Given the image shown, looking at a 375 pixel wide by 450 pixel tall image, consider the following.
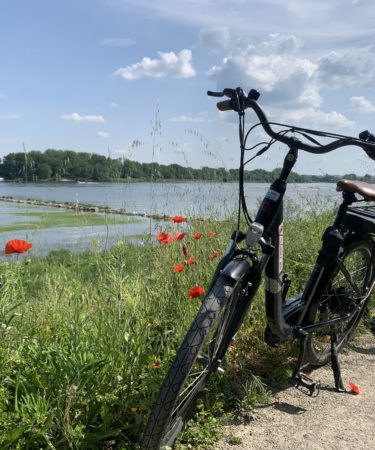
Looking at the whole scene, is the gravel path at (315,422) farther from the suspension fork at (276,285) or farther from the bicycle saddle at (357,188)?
the bicycle saddle at (357,188)

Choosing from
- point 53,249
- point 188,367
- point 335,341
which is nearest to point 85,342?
point 188,367

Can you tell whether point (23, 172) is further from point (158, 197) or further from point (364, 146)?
point (364, 146)

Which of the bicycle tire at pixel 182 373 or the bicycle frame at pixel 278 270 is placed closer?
the bicycle tire at pixel 182 373

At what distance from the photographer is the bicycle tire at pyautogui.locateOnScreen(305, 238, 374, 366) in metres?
3.00

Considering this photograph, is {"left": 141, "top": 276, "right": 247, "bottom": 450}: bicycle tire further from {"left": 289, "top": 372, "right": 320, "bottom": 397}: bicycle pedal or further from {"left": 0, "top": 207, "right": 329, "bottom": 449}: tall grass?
{"left": 289, "top": 372, "right": 320, "bottom": 397}: bicycle pedal

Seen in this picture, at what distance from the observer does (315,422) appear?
8.25ft

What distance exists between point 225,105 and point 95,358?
143cm

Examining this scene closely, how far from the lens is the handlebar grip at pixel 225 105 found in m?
2.32

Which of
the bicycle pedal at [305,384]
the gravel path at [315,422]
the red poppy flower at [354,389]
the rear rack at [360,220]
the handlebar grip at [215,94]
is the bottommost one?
the gravel path at [315,422]

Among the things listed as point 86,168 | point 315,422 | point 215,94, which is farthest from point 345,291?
point 86,168

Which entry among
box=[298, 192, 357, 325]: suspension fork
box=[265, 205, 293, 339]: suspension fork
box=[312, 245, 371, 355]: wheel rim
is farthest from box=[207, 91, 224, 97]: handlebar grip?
box=[312, 245, 371, 355]: wheel rim

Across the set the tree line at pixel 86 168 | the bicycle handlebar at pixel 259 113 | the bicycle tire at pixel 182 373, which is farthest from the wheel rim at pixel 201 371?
the tree line at pixel 86 168

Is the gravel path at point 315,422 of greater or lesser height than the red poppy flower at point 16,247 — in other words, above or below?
below

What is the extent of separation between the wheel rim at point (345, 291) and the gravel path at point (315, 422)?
0.98 feet
